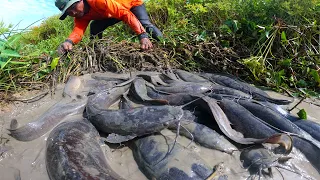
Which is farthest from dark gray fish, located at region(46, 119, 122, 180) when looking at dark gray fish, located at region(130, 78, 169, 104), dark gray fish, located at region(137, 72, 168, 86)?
dark gray fish, located at region(137, 72, 168, 86)

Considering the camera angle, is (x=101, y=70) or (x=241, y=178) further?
(x=101, y=70)

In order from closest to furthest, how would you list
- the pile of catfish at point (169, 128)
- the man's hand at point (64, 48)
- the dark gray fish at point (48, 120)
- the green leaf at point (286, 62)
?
the pile of catfish at point (169, 128)
the dark gray fish at point (48, 120)
the green leaf at point (286, 62)
the man's hand at point (64, 48)

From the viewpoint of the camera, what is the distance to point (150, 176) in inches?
101

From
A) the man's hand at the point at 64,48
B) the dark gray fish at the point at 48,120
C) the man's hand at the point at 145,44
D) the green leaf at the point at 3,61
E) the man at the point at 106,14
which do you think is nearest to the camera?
the dark gray fish at the point at 48,120

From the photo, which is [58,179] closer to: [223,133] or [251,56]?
[223,133]

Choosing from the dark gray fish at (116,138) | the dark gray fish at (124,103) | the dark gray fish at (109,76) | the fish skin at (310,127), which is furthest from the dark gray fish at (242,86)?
the dark gray fish at (116,138)

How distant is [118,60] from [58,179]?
242cm

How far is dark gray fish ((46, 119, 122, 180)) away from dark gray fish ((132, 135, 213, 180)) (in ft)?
0.90

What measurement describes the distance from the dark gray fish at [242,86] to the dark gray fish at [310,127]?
37 cm

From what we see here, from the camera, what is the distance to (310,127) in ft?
9.77

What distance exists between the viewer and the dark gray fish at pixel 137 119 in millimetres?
2906

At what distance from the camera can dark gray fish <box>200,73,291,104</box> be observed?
3.45 metres

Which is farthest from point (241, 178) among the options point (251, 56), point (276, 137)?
point (251, 56)

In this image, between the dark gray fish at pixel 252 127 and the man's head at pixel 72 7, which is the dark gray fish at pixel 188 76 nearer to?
the dark gray fish at pixel 252 127
